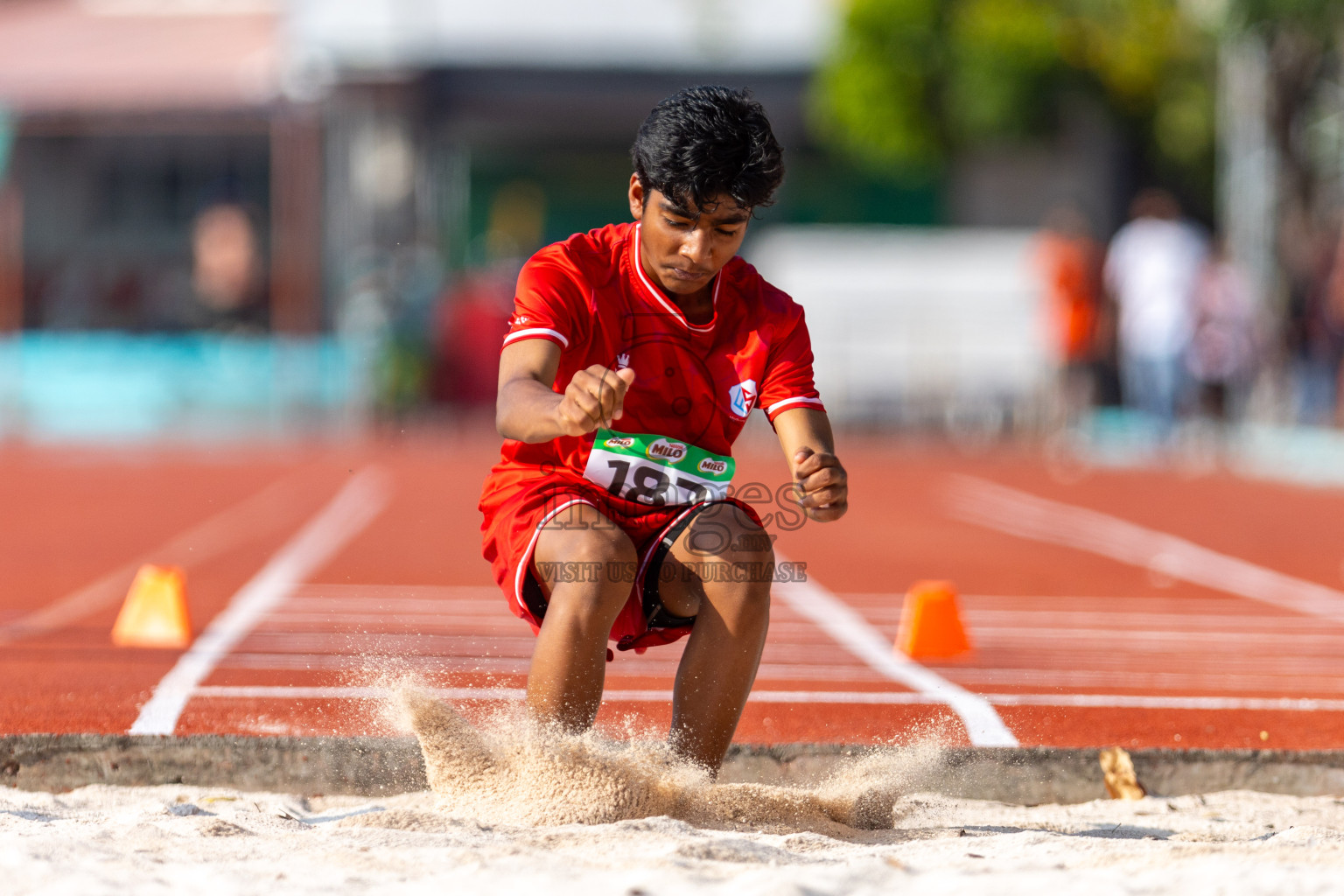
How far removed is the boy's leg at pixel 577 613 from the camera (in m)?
3.83

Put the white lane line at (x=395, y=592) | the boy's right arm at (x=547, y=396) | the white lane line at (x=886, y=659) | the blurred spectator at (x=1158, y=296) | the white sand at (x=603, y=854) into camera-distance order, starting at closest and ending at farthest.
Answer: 1. the white sand at (x=603, y=854)
2. the boy's right arm at (x=547, y=396)
3. the white lane line at (x=886, y=659)
4. the white lane line at (x=395, y=592)
5. the blurred spectator at (x=1158, y=296)

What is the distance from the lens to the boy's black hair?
386 cm

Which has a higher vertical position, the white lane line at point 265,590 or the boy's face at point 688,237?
the boy's face at point 688,237

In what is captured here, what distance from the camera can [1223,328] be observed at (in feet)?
55.7

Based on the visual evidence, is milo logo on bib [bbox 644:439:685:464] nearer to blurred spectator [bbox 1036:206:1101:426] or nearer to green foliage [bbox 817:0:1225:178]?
blurred spectator [bbox 1036:206:1101:426]

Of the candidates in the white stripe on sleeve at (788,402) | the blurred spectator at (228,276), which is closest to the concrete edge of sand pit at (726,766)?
the white stripe on sleeve at (788,402)

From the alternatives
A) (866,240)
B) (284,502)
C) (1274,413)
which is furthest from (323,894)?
(866,240)

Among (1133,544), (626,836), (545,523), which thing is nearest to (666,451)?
(545,523)

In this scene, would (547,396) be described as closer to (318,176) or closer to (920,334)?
(920,334)

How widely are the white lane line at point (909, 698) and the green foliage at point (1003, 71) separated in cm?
1951

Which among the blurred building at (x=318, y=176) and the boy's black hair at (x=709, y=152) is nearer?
the boy's black hair at (x=709, y=152)

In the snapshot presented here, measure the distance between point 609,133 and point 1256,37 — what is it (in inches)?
544

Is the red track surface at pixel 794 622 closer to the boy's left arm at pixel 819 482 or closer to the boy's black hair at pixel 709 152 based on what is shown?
the boy's left arm at pixel 819 482

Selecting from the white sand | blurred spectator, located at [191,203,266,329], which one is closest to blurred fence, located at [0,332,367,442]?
blurred spectator, located at [191,203,266,329]
